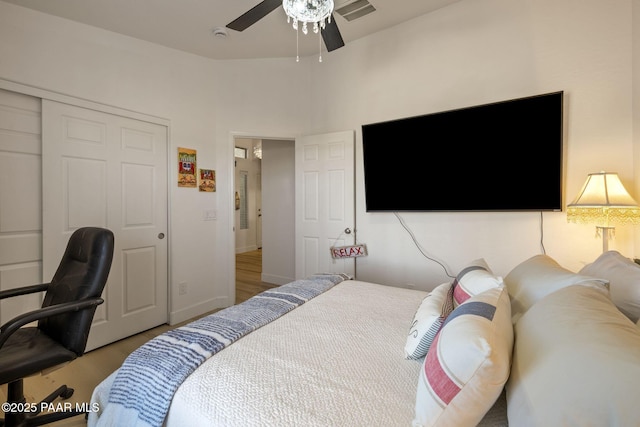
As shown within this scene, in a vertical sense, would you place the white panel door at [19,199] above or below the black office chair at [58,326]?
above

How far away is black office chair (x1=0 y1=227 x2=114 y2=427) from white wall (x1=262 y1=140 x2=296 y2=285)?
2698 mm

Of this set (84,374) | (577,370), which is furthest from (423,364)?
(84,374)

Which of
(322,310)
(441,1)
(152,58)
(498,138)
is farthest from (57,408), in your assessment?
(441,1)

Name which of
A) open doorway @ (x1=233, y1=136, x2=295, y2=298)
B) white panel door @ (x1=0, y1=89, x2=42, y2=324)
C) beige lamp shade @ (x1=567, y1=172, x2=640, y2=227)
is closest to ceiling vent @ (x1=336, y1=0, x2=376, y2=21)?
open doorway @ (x1=233, y1=136, x2=295, y2=298)

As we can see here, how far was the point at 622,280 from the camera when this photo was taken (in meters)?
1.05

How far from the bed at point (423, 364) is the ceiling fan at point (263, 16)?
1.73 metres

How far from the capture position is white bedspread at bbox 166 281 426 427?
30.1 inches

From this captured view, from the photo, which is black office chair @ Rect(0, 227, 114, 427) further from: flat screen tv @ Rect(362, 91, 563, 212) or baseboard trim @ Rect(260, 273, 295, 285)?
baseboard trim @ Rect(260, 273, 295, 285)

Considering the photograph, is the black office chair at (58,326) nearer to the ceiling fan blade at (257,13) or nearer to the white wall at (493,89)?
the ceiling fan blade at (257,13)

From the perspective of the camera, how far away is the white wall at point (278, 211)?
4160 mm

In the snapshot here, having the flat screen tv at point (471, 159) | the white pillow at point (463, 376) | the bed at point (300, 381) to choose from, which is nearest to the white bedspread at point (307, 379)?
the bed at point (300, 381)

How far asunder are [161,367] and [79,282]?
3.25 feet

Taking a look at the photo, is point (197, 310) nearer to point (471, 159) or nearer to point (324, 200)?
point (324, 200)

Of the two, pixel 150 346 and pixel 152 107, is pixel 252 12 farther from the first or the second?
pixel 150 346
